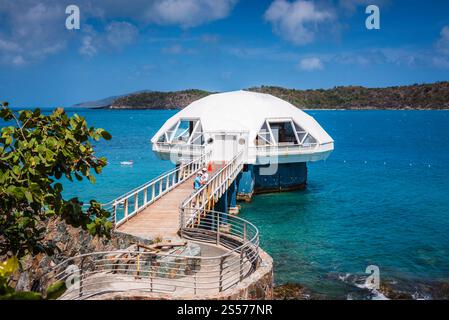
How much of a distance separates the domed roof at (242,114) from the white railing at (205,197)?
4706 mm

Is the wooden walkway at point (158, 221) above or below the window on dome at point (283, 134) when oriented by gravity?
below

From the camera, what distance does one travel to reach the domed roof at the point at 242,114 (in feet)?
111

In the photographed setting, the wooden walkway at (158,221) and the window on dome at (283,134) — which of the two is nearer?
the wooden walkway at (158,221)

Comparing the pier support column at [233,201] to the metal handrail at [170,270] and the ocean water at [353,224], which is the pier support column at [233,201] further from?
the metal handrail at [170,270]

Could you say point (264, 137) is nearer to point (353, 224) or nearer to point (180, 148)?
point (180, 148)

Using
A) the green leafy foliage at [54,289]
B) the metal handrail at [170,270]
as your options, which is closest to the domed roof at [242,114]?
the metal handrail at [170,270]

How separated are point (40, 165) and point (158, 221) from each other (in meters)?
9.04

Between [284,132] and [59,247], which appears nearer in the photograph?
[59,247]

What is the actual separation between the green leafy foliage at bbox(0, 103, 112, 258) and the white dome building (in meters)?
23.5

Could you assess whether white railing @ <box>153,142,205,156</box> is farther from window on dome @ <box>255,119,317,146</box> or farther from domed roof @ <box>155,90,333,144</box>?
window on dome @ <box>255,119,317,146</box>

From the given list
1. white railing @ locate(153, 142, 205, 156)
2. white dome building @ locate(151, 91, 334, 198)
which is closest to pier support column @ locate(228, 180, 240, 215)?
white dome building @ locate(151, 91, 334, 198)

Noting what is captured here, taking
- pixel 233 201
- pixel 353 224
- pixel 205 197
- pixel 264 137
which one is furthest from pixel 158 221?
pixel 264 137

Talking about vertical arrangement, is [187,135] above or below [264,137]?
above

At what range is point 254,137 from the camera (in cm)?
3297
